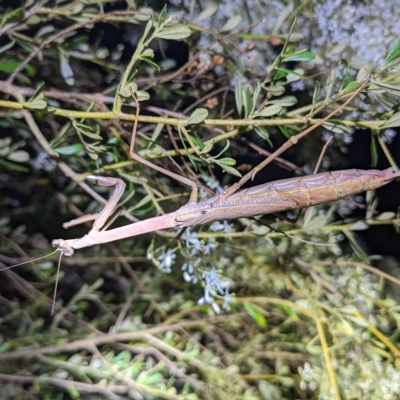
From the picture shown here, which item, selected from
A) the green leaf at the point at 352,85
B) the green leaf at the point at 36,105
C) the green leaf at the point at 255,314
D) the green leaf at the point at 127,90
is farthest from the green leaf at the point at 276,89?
the green leaf at the point at 255,314

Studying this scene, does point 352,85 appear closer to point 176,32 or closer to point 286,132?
point 286,132

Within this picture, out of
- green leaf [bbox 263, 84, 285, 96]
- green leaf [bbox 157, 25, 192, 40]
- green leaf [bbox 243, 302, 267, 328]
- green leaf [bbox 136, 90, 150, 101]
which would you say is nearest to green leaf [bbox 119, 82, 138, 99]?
green leaf [bbox 136, 90, 150, 101]

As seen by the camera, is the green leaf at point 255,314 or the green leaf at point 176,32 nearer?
the green leaf at point 176,32

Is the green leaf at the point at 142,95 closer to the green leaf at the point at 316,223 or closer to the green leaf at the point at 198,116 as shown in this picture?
the green leaf at the point at 198,116

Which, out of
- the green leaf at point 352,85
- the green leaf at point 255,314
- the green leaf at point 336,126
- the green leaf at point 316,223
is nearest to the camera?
the green leaf at point 352,85

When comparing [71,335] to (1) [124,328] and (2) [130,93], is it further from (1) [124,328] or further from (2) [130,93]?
(2) [130,93]

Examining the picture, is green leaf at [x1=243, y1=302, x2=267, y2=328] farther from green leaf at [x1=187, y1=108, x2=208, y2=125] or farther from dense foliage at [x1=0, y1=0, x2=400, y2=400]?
green leaf at [x1=187, y1=108, x2=208, y2=125]

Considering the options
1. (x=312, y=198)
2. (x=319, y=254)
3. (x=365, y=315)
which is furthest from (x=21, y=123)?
(x=365, y=315)

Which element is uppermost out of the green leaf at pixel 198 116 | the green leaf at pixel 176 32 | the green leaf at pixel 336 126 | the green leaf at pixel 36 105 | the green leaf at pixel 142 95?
the green leaf at pixel 176 32
